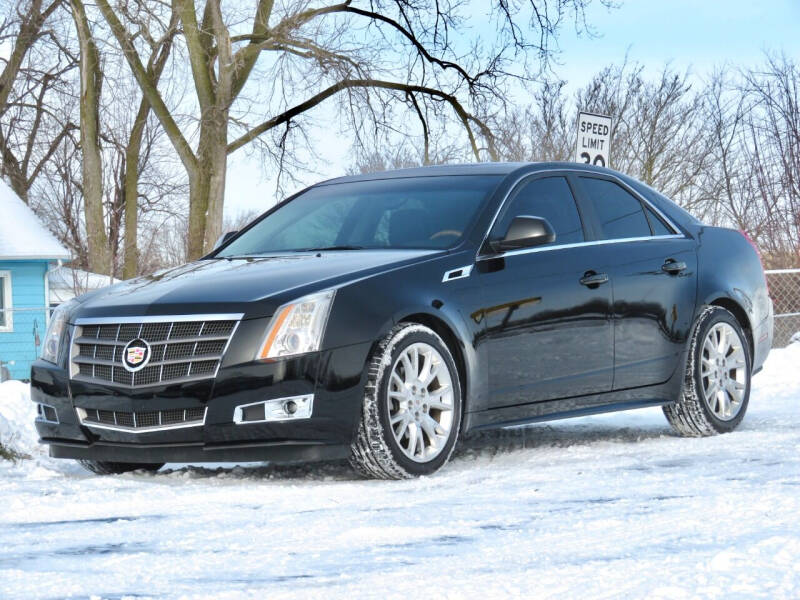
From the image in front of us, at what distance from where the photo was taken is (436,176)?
7656 millimetres

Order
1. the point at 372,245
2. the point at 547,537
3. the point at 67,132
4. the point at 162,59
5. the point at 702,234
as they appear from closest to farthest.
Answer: the point at 547,537
the point at 372,245
the point at 702,234
the point at 162,59
the point at 67,132

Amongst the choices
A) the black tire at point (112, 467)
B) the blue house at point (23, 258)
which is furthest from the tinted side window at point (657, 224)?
the blue house at point (23, 258)

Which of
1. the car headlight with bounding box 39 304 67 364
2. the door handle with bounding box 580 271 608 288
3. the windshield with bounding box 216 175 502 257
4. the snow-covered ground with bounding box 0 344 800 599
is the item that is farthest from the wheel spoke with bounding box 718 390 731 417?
the car headlight with bounding box 39 304 67 364

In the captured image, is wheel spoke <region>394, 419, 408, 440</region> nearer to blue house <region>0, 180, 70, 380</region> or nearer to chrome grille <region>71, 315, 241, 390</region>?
chrome grille <region>71, 315, 241, 390</region>

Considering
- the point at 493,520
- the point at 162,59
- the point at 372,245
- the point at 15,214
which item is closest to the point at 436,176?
the point at 372,245

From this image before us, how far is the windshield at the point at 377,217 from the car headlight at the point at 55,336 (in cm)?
119

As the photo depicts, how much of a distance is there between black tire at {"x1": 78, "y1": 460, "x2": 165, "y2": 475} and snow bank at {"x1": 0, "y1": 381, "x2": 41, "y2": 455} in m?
0.88

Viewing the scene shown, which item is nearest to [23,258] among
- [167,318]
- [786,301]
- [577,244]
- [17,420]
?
[786,301]

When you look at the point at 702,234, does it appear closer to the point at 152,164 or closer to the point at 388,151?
the point at 388,151

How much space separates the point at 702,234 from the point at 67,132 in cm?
3666

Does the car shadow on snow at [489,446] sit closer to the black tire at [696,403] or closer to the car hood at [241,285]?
the black tire at [696,403]

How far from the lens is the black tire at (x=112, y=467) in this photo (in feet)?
23.1

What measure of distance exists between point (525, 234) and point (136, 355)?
84.7 inches

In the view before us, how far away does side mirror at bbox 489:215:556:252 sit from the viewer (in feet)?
22.6
